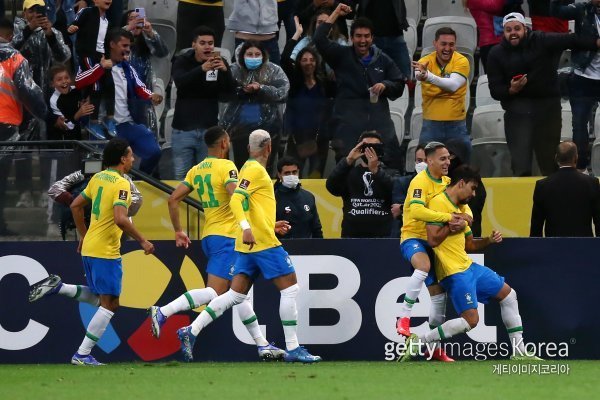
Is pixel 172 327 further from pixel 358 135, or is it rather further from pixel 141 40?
pixel 141 40

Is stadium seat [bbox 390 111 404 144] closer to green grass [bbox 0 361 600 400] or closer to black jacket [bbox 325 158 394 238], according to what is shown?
black jacket [bbox 325 158 394 238]

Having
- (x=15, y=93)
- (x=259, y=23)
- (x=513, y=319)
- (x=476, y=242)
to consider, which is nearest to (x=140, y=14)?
(x=259, y=23)

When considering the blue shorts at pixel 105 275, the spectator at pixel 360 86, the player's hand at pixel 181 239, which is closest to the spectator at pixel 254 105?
the spectator at pixel 360 86

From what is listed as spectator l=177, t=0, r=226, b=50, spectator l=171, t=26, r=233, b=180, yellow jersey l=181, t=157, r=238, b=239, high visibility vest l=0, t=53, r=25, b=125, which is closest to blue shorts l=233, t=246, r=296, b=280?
yellow jersey l=181, t=157, r=238, b=239

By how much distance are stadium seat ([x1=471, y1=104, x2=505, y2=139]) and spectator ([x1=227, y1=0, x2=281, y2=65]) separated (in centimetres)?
269

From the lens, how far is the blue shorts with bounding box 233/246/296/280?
1152cm

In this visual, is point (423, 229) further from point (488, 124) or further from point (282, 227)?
point (488, 124)

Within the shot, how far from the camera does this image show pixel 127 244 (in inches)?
507

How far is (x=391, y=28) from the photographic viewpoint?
15477 millimetres

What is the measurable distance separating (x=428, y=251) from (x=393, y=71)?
3318mm

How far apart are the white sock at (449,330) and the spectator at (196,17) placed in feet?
18.8

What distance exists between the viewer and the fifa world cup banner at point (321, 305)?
12.3 m

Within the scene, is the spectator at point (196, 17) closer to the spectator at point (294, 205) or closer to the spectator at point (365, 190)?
the spectator at point (294, 205)

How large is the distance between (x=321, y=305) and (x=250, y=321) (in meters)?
0.95
